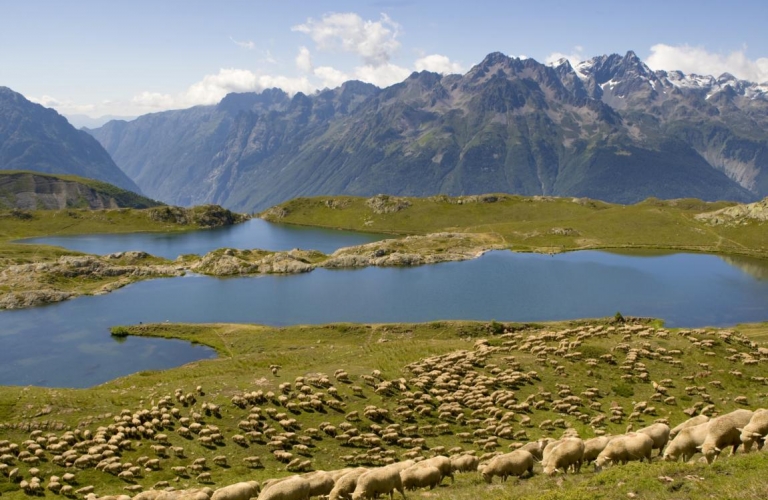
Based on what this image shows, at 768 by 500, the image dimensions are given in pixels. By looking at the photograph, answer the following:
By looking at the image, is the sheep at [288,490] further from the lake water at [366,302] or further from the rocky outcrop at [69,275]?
the rocky outcrop at [69,275]

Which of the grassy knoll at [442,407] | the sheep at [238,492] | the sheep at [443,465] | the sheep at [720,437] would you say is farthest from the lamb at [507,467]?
the sheep at [238,492]

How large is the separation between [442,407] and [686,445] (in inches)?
818

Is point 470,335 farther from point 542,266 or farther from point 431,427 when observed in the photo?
point 542,266

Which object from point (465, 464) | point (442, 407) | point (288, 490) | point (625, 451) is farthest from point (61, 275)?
point (625, 451)

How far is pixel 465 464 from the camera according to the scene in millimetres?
32750

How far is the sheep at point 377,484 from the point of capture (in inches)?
1108

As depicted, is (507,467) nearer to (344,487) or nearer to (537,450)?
(537,450)

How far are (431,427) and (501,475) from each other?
13924mm

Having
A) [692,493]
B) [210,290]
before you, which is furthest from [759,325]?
[210,290]

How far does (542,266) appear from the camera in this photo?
180 meters

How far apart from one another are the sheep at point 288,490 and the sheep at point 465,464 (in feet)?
31.5

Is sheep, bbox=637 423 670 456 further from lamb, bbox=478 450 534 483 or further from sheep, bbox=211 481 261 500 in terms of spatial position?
sheep, bbox=211 481 261 500

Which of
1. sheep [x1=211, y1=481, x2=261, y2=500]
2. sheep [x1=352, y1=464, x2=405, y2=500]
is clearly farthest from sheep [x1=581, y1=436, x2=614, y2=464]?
sheep [x1=211, y1=481, x2=261, y2=500]

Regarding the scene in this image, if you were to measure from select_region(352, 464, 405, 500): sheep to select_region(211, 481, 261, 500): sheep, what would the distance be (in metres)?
6.26
